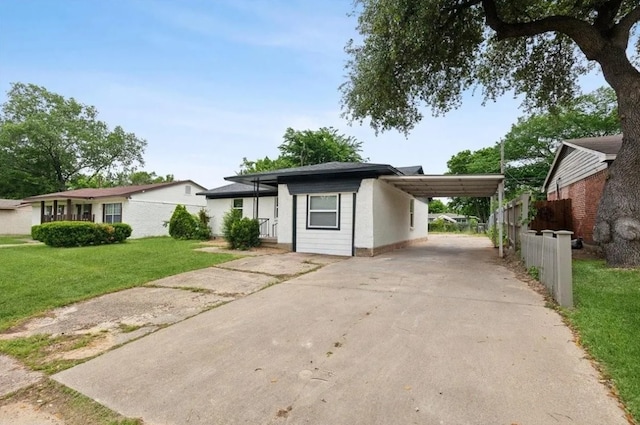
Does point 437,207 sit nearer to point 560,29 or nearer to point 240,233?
point 240,233

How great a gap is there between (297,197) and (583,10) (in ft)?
34.5

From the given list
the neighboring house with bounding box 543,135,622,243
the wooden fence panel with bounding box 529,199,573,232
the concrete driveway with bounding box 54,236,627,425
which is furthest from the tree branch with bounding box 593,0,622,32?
the concrete driveway with bounding box 54,236,627,425

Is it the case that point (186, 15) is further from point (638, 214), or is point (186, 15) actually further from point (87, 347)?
point (638, 214)

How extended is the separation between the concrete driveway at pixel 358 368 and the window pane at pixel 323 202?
6359mm

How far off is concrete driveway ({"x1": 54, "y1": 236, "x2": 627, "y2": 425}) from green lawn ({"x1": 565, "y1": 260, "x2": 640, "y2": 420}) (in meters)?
0.17

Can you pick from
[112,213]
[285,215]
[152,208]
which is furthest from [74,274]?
[112,213]

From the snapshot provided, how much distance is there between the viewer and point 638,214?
293 inches

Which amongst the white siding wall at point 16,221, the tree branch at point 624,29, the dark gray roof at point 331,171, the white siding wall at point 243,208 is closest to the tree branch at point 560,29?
the tree branch at point 624,29

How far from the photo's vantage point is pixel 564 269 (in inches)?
188

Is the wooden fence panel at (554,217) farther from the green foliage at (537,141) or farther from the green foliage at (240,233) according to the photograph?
the green foliage at (537,141)

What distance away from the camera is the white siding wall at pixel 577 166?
36.6 feet

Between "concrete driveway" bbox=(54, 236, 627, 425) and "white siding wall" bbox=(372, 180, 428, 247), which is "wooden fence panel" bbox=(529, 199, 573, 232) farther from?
"concrete driveway" bbox=(54, 236, 627, 425)

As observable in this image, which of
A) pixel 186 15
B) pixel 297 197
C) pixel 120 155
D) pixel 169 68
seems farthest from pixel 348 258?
pixel 120 155

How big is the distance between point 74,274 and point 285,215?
656 centimetres
